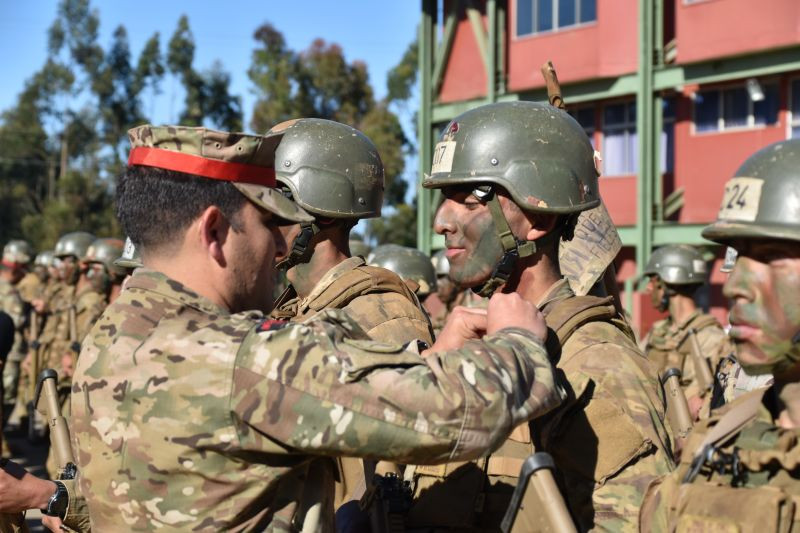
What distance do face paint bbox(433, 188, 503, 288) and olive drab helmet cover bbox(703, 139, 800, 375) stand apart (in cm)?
102

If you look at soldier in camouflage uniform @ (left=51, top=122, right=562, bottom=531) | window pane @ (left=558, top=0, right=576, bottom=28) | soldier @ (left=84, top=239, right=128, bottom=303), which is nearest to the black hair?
soldier in camouflage uniform @ (left=51, top=122, right=562, bottom=531)

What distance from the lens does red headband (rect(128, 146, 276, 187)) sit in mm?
2787

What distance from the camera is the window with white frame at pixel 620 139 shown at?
22.8 meters

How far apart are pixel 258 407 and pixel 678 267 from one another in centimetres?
909

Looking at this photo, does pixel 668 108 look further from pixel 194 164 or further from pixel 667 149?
pixel 194 164

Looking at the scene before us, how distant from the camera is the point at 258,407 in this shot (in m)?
2.49

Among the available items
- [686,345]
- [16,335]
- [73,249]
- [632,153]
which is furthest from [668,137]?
[16,335]

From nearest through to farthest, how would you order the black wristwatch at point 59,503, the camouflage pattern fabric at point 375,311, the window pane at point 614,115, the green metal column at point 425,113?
1. the black wristwatch at point 59,503
2. the camouflage pattern fabric at point 375,311
3. the window pane at point 614,115
4. the green metal column at point 425,113

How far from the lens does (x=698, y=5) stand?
67.6ft

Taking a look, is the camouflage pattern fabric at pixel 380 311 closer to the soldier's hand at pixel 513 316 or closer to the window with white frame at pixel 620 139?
the soldier's hand at pixel 513 316

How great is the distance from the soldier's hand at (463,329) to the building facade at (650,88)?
16553 mm

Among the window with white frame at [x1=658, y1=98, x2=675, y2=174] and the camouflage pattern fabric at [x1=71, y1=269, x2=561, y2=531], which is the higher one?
the window with white frame at [x1=658, y1=98, x2=675, y2=174]

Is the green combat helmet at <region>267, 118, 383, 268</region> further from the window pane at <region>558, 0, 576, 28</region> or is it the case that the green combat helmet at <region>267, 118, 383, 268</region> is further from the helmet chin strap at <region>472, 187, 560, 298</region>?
the window pane at <region>558, 0, 576, 28</region>

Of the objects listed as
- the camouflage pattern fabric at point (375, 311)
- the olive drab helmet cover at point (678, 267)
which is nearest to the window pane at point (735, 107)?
the olive drab helmet cover at point (678, 267)
